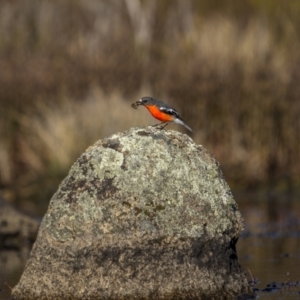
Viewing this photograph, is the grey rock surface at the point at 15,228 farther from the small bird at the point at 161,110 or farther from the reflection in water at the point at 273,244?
the small bird at the point at 161,110

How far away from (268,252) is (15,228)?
358 centimetres

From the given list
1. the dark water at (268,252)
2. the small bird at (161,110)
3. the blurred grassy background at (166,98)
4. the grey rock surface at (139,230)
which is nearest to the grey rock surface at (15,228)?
the dark water at (268,252)

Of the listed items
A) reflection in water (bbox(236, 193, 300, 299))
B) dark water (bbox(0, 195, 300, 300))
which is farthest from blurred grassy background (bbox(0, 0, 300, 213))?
dark water (bbox(0, 195, 300, 300))

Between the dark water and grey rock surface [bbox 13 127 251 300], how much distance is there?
2.49 feet

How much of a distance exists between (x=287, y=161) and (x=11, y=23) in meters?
9.38

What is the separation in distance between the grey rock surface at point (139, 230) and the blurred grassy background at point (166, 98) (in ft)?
35.5

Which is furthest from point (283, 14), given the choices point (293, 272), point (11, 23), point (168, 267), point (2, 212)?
point (168, 267)

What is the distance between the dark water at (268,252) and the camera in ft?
32.0

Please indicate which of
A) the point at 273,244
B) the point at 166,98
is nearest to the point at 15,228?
the point at 273,244

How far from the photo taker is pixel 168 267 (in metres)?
8.31

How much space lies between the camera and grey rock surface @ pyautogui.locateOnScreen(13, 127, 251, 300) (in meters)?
8.29

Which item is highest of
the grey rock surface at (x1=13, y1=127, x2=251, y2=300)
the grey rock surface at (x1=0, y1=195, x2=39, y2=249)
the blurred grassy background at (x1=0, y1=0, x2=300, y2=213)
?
the blurred grassy background at (x1=0, y1=0, x2=300, y2=213)

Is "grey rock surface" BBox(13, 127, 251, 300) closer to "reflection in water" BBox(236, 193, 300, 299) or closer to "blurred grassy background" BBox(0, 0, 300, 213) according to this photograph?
"reflection in water" BBox(236, 193, 300, 299)

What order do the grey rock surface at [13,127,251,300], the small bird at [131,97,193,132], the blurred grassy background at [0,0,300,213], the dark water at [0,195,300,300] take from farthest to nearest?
the blurred grassy background at [0,0,300,213] < the small bird at [131,97,193,132] < the dark water at [0,195,300,300] < the grey rock surface at [13,127,251,300]
